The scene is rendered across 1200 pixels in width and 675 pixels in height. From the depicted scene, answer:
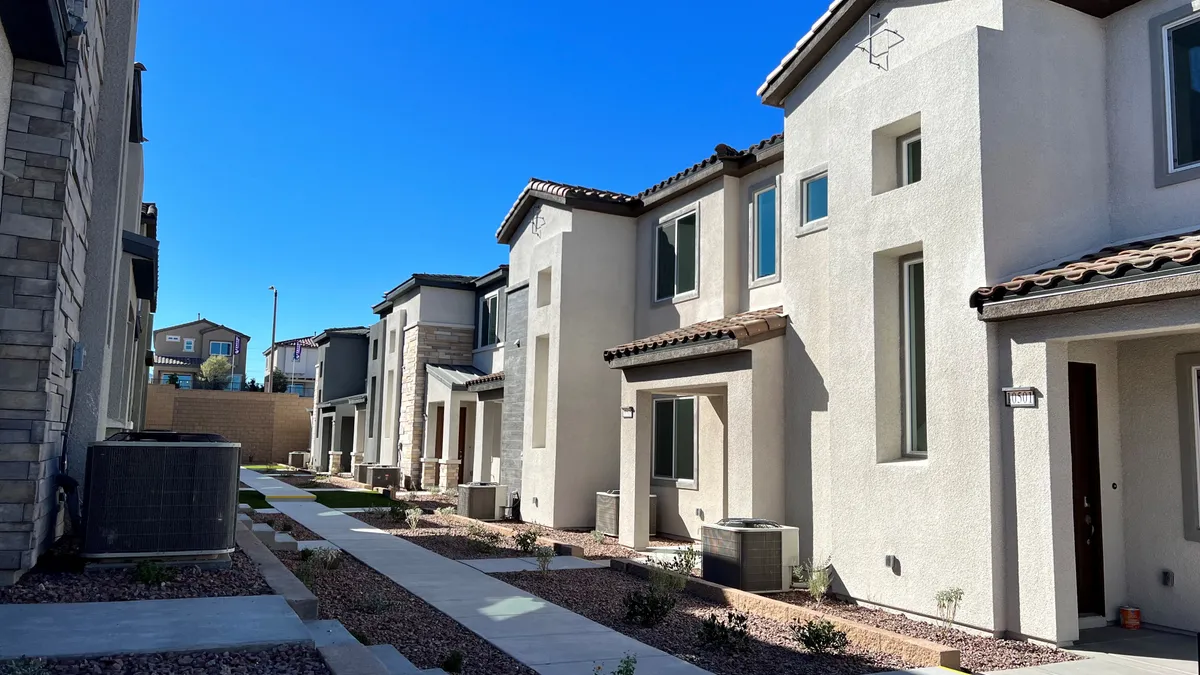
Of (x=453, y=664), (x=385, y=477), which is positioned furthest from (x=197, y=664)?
(x=385, y=477)

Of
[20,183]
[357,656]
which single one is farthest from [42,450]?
[357,656]

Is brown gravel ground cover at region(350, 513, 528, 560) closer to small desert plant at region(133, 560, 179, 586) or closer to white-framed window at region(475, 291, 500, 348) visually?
small desert plant at region(133, 560, 179, 586)

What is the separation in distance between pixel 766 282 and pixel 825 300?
281 cm

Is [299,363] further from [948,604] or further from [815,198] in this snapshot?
[948,604]

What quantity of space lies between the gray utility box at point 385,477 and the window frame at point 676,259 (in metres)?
11.6

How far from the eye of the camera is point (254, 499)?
20984 millimetres

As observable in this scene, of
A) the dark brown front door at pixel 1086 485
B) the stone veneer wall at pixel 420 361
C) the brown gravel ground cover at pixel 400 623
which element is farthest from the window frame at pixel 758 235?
the stone veneer wall at pixel 420 361

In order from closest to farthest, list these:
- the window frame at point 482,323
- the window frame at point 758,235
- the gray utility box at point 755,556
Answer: the gray utility box at point 755,556, the window frame at point 758,235, the window frame at point 482,323

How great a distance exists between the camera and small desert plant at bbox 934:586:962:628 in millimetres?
8078

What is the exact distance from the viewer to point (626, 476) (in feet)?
46.1

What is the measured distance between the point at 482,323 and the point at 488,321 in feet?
1.79

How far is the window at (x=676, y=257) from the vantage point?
15.5m

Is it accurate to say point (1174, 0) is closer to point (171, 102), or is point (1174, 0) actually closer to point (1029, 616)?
point (1029, 616)

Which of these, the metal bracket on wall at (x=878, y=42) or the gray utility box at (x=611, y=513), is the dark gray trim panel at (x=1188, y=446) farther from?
the gray utility box at (x=611, y=513)
